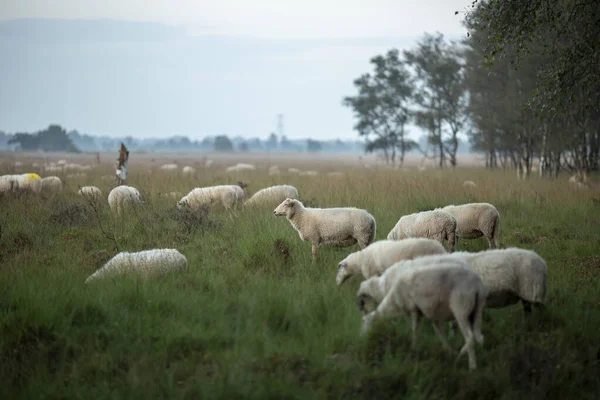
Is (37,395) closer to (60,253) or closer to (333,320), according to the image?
(333,320)

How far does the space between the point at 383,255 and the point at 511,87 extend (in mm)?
31155

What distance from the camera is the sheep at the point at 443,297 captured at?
5.95 metres

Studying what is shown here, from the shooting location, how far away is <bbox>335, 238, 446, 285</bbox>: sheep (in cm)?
784

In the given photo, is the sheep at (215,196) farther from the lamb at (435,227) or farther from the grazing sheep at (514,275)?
the grazing sheep at (514,275)

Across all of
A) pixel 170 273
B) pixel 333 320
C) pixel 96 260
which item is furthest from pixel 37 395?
pixel 96 260

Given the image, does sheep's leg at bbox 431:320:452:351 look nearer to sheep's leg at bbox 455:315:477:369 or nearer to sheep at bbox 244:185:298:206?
sheep's leg at bbox 455:315:477:369

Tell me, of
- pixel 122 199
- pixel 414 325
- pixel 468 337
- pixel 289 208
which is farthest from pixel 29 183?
pixel 468 337

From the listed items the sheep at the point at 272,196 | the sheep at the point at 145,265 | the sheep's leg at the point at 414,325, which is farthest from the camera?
the sheep at the point at 272,196

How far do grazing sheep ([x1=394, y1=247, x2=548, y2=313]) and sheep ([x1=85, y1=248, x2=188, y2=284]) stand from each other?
438cm

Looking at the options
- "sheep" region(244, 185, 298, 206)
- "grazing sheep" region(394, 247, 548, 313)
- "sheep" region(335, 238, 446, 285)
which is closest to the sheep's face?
"sheep" region(335, 238, 446, 285)

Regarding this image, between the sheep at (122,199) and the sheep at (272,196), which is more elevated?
the sheep at (122,199)

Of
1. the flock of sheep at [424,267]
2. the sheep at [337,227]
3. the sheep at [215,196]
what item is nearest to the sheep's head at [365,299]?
the flock of sheep at [424,267]

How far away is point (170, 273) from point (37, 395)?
396 centimetres

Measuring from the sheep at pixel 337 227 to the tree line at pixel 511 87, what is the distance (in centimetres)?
394
